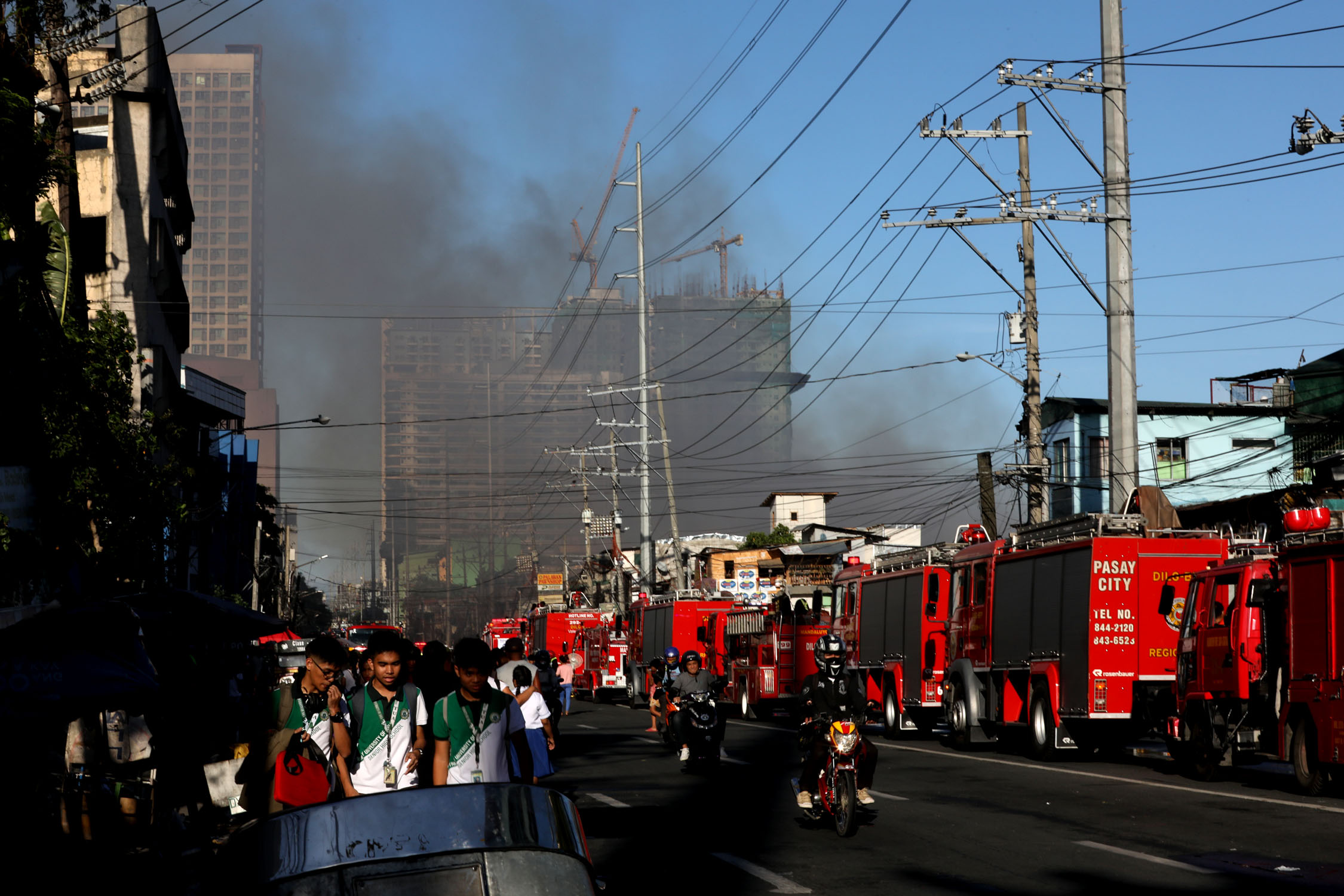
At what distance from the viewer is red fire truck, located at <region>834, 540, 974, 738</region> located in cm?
2677

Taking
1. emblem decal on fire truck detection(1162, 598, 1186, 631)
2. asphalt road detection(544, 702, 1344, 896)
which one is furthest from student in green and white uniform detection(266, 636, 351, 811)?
emblem decal on fire truck detection(1162, 598, 1186, 631)

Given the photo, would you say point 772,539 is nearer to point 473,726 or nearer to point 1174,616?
point 1174,616

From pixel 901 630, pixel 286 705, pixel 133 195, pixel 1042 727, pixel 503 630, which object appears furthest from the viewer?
pixel 503 630

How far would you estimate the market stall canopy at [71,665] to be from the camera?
30.6 feet

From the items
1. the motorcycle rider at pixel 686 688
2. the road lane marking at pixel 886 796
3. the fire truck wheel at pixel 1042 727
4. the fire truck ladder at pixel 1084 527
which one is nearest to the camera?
the road lane marking at pixel 886 796

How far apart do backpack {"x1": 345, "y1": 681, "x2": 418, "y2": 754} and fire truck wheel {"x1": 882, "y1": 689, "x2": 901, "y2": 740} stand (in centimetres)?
2079

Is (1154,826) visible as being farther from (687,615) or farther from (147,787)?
(687,615)

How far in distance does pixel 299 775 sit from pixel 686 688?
40.1ft

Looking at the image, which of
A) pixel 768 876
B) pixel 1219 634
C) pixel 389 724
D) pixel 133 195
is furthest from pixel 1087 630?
pixel 133 195

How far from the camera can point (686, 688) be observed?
20.0 meters

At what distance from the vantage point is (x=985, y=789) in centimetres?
1705

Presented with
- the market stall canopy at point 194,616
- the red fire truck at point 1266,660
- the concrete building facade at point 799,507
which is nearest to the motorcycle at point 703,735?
the market stall canopy at point 194,616

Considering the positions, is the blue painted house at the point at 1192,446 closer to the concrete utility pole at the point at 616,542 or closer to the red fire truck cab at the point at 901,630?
the concrete utility pole at the point at 616,542

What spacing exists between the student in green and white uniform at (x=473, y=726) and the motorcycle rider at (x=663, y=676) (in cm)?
1235
